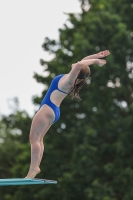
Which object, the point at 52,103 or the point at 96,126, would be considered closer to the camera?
the point at 52,103

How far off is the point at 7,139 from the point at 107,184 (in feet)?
40.6

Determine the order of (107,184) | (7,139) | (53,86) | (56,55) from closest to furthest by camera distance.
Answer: (53,86) → (107,184) → (56,55) → (7,139)

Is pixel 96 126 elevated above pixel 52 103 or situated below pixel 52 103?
above

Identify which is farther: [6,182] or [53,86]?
[53,86]

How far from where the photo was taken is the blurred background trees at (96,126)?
21.6 m

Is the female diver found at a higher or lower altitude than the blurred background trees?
lower

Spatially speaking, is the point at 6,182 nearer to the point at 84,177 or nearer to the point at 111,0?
the point at 84,177

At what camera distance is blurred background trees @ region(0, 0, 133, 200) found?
21.6 m

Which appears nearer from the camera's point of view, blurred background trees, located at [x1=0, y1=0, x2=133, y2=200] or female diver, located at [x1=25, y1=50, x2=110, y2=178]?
female diver, located at [x1=25, y1=50, x2=110, y2=178]

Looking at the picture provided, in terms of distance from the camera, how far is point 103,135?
22.6 metres

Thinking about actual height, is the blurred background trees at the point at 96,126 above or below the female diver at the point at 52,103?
above

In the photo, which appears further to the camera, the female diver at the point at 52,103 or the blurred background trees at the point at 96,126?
the blurred background trees at the point at 96,126

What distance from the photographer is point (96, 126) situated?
22.7 meters

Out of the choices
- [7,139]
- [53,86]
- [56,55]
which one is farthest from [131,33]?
[53,86]
